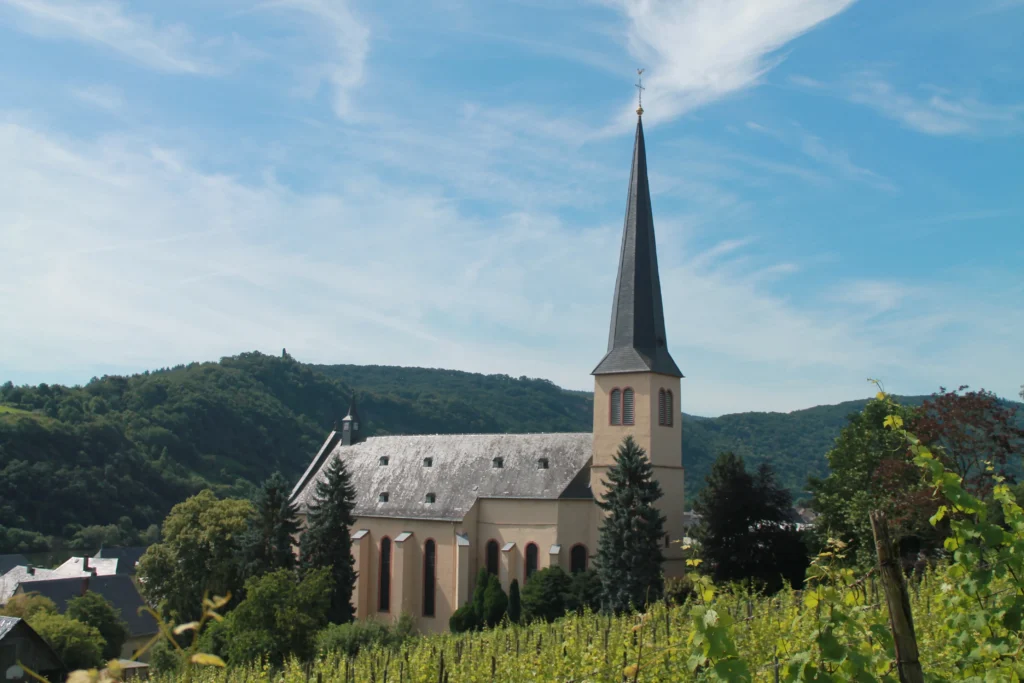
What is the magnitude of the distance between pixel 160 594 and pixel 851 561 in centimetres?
3452

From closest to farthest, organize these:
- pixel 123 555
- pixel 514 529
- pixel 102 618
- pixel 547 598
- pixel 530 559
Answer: pixel 547 598
pixel 530 559
pixel 514 529
pixel 102 618
pixel 123 555

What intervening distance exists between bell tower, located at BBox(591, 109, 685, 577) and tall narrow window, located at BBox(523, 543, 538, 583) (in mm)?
4176

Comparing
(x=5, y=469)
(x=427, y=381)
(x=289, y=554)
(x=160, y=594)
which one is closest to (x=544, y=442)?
(x=289, y=554)

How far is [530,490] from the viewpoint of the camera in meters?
39.4

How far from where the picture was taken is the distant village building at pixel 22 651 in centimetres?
2967

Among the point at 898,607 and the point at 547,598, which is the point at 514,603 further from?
the point at 898,607

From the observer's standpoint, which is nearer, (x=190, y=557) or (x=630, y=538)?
(x=630, y=538)

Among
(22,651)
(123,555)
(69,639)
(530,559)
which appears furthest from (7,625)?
(123,555)

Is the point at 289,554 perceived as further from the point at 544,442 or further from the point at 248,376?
the point at 248,376

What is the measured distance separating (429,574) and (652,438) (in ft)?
44.3

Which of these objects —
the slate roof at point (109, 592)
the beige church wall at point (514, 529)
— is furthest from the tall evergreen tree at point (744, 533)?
the slate roof at point (109, 592)

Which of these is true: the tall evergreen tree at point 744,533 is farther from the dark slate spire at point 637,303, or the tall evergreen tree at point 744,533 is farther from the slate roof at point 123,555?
the slate roof at point 123,555

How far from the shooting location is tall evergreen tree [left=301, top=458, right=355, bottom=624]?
38156 mm

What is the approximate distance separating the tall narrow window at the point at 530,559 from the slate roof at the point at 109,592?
78.1 ft
